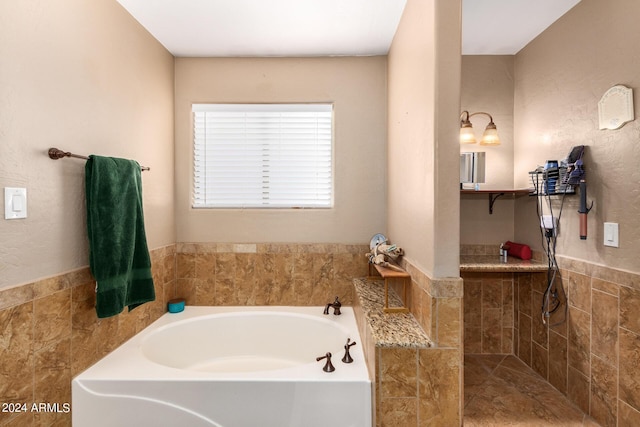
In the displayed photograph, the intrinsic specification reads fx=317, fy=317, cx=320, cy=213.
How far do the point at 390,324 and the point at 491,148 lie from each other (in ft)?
5.34

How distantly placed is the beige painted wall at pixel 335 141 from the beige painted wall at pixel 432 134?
1.91 ft

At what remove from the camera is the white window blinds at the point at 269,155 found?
252 centimetres

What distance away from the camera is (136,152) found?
6.67 feet

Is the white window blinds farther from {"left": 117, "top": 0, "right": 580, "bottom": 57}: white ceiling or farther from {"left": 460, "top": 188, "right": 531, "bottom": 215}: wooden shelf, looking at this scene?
{"left": 460, "top": 188, "right": 531, "bottom": 215}: wooden shelf

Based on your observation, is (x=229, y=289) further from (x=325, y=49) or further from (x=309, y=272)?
(x=325, y=49)

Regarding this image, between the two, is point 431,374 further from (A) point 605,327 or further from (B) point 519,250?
(B) point 519,250

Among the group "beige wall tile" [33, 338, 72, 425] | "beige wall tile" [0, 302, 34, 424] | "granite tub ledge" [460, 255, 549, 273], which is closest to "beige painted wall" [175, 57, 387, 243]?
"granite tub ledge" [460, 255, 549, 273]

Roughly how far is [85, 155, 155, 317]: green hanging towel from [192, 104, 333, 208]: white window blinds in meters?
0.80

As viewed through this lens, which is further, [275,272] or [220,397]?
[275,272]

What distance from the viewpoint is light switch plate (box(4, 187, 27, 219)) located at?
1.20 metres

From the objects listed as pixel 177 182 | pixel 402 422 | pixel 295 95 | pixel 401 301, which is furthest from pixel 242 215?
pixel 402 422

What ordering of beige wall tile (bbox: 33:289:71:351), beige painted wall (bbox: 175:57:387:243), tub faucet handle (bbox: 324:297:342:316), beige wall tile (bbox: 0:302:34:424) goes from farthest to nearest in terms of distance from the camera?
1. beige painted wall (bbox: 175:57:387:243)
2. tub faucet handle (bbox: 324:297:342:316)
3. beige wall tile (bbox: 33:289:71:351)
4. beige wall tile (bbox: 0:302:34:424)

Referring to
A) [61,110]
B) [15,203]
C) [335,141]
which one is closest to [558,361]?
[335,141]

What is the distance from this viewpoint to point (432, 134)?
1460 mm
